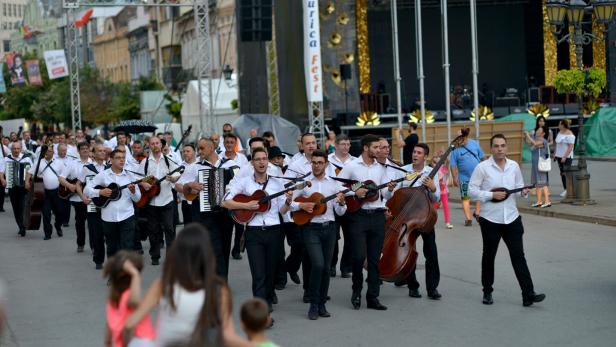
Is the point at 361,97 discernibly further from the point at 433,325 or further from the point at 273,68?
the point at 433,325

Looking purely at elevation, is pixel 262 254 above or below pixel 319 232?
below

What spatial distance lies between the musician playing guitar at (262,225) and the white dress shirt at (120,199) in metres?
3.71

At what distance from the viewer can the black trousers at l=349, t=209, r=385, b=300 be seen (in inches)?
454

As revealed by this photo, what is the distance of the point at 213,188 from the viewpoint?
1256cm

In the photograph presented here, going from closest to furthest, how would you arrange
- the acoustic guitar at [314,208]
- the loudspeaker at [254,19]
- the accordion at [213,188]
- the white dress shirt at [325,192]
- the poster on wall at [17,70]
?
1. the acoustic guitar at [314,208]
2. the white dress shirt at [325,192]
3. the accordion at [213,188]
4. the loudspeaker at [254,19]
5. the poster on wall at [17,70]

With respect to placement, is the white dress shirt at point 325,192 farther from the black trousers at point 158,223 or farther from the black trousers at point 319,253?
the black trousers at point 158,223

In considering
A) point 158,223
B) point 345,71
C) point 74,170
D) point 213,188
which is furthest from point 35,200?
point 345,71

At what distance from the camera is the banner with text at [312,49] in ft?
90.4

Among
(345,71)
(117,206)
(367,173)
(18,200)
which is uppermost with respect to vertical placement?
(345,71)

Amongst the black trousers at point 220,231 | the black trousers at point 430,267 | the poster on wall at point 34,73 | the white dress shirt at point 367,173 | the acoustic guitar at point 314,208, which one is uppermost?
the poster on wall at point 34,73

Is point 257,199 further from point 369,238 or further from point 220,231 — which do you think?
point 220,231

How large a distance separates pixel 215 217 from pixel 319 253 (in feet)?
6.16

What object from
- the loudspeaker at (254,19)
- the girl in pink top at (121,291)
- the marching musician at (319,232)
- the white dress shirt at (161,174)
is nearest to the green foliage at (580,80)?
the white dress shirt at (161,174)

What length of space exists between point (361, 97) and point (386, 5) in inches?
144
